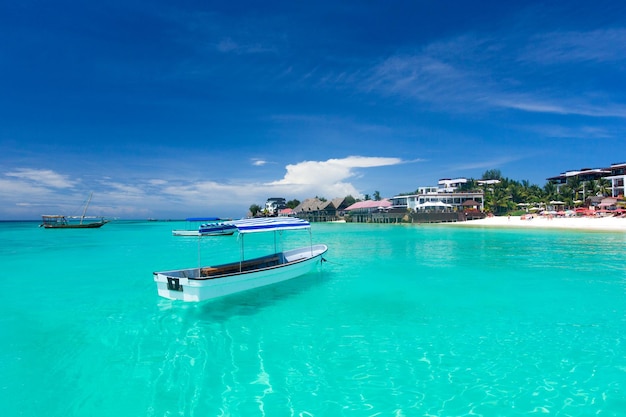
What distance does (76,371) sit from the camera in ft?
28.5

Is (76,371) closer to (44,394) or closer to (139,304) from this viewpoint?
(44,394)

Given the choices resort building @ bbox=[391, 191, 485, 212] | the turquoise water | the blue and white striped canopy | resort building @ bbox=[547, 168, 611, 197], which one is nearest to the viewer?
the turquoise water

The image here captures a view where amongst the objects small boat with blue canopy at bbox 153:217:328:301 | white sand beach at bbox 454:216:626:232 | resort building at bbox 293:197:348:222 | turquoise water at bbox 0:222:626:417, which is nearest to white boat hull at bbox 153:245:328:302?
small boat with blue canopy at bbox 153:217:328:301

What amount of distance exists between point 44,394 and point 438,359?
936 cm

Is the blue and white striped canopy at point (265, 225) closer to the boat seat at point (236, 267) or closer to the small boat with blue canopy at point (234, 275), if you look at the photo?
the small boat with blue canopy at point (234, 275)

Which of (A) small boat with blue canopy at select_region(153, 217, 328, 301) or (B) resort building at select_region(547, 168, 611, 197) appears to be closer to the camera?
(A) small boat with blue canopy at select_region(153, 217, 328, 301)

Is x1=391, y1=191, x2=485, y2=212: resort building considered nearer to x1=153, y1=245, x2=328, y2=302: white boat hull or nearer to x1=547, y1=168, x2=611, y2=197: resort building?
x1=547, y1=168, x2=611, y2=197: resort building

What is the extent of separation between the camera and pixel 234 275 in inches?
584

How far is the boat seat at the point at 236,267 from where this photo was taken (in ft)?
52.4

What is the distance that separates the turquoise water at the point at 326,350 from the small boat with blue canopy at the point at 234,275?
0.67 m

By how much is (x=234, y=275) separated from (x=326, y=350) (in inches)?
261

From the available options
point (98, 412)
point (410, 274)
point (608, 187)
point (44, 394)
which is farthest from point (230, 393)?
point (608, 187)

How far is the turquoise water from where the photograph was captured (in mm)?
7098

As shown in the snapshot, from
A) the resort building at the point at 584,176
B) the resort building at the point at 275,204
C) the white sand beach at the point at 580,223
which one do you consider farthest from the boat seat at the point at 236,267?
the resort building at the point at 275,204
